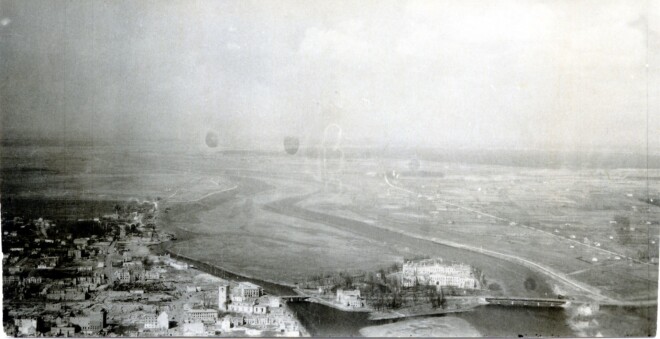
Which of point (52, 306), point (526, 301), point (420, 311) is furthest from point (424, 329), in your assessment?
point (52, 306)

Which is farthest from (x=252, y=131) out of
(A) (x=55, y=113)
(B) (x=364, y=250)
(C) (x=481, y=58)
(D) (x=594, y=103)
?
(D) (x=594, y=103)

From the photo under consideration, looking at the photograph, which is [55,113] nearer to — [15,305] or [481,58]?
[15,305]

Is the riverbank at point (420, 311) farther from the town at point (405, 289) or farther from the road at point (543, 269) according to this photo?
the road at point (543, 269)

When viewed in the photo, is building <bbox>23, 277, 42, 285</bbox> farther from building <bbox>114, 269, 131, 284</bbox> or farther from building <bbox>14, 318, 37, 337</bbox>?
building <bbox>114, 269, 131, 284</bbox>

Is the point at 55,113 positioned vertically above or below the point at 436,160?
above

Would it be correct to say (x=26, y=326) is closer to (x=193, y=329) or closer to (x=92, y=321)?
(x=92, y=321)

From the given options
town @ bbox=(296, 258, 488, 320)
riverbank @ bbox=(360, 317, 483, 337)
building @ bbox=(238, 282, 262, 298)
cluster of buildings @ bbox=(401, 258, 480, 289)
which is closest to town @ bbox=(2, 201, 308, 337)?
building @ bbox=(238, 282, 262, 298)
